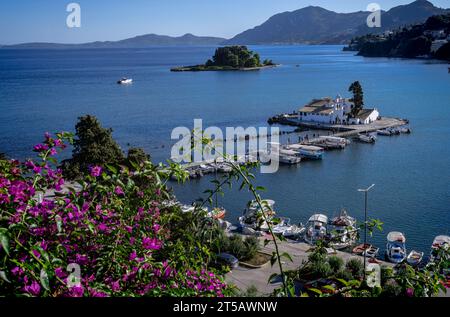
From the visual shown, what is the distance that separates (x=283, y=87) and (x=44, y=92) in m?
26.8

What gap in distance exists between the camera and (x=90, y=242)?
232 centimetres

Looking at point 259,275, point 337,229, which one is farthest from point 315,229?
point 259,275

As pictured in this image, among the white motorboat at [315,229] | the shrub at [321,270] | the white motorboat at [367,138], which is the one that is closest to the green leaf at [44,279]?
the shrub at [321,270]

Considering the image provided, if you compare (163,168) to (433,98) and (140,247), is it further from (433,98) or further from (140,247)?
(433,98)

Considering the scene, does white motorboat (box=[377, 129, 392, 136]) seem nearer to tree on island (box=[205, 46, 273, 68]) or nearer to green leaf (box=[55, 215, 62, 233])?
green leaf (box=[55, 215, 62, 233])

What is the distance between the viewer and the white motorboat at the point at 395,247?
12.5 m

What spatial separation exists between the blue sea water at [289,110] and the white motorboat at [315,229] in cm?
125

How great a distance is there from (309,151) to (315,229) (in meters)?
10.9

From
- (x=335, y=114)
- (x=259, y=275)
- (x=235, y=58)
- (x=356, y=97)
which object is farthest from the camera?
(x=235, y=58)

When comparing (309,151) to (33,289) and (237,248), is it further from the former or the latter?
(33,289)

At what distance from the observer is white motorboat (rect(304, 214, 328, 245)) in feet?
45.7

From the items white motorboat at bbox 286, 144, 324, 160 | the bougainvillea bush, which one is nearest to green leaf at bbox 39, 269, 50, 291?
the bougainvillea bush

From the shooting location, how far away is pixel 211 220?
271cm

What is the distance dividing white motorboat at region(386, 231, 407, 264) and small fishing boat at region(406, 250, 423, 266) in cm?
16
